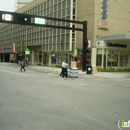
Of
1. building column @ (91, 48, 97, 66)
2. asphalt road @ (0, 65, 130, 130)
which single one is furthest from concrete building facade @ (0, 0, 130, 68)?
asphalt road @ (0, 65, 130, 130)

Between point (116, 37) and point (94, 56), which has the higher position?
point (116, 37)

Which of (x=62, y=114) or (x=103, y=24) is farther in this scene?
(x=103, y=24)

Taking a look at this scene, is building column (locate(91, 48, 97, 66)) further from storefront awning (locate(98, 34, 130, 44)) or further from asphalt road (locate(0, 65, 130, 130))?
asphalt road (locate(0, 65, 130, 130))

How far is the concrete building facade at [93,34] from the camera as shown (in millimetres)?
26203

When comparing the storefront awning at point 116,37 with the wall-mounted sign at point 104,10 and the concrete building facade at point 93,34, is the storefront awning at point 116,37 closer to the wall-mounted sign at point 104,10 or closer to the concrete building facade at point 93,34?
the concrete building facade at point 93,34

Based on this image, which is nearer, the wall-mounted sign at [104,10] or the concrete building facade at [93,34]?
the concrete building facade at [93,34]

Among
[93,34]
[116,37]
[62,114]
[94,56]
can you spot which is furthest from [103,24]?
[62,114]

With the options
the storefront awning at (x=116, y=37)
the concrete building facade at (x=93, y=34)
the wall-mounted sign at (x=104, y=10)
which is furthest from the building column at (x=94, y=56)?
the wall-mounted sign at (x=104, y=10)

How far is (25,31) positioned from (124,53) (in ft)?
83.4

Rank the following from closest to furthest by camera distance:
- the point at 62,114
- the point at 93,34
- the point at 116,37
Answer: the point at 62,114
the point at 116,37
the point at 93,34

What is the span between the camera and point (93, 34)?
26188 millimetres

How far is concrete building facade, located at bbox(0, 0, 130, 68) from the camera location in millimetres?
26203

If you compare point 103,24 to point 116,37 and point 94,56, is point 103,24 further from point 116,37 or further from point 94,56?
point 94,56

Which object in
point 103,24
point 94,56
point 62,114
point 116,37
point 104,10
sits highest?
point 104,10
